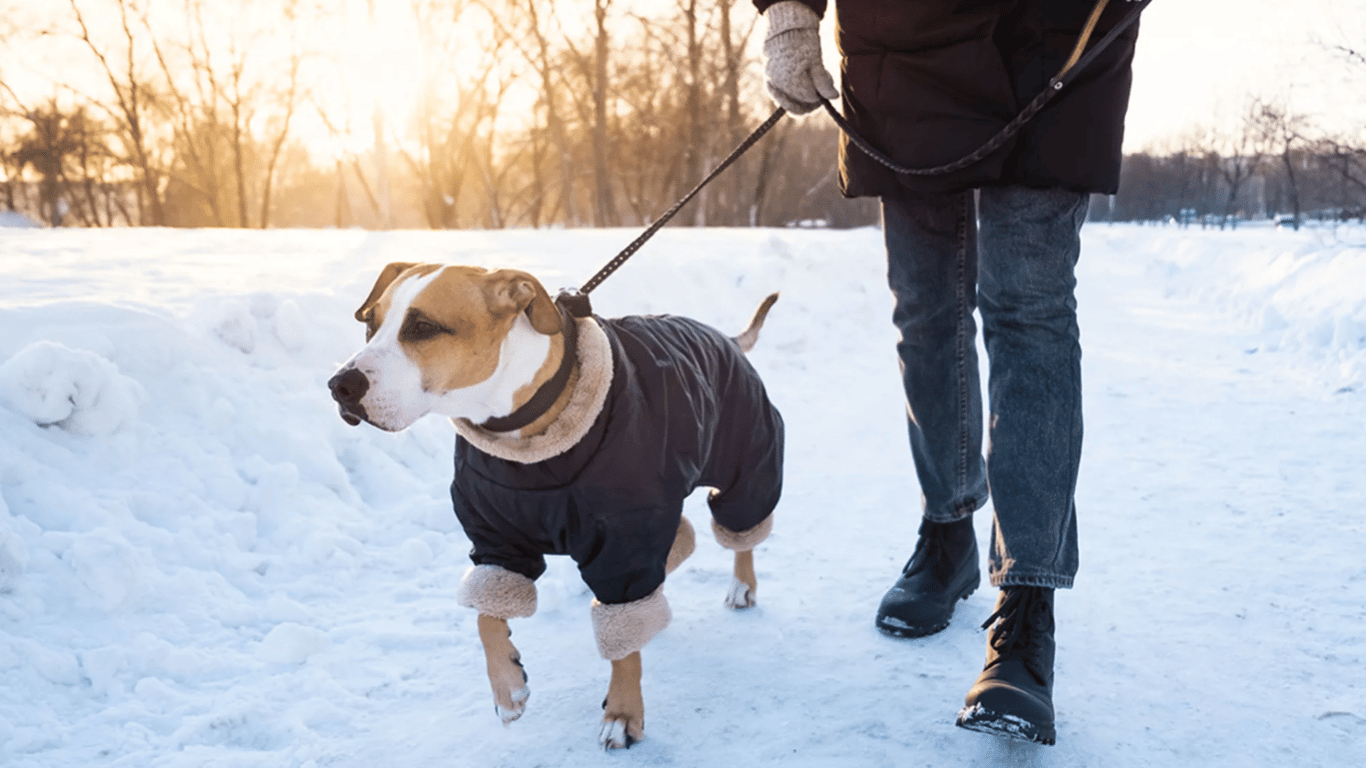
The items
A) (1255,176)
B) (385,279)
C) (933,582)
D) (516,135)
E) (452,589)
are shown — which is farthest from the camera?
(1255,176)

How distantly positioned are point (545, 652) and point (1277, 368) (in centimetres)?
601

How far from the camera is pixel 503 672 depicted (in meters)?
1.95

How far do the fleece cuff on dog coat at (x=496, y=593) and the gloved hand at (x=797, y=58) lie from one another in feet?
4.78

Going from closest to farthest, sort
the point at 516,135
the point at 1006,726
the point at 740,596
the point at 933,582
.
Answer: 1. the point at 1006,726
2. the point at 933,582
3. the point at 740,596
4. the point at 516,135

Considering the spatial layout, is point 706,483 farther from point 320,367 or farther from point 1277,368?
point 1277,368

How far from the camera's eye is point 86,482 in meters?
2.68

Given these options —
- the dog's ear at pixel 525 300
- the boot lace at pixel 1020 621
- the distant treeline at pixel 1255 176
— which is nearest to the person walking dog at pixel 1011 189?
the boot lace at pixel 1020 621

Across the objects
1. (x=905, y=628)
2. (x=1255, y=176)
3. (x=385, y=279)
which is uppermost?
(x=1255, y=176)

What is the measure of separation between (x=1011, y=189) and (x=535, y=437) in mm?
1262

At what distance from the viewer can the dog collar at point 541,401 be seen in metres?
1.94

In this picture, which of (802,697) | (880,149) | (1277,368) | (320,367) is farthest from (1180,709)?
(1277,368)

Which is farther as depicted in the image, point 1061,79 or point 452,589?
point 452,589

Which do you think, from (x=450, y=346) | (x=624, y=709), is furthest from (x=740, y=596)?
(x=450, y=346)

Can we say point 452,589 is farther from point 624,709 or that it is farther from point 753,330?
point 753,330
